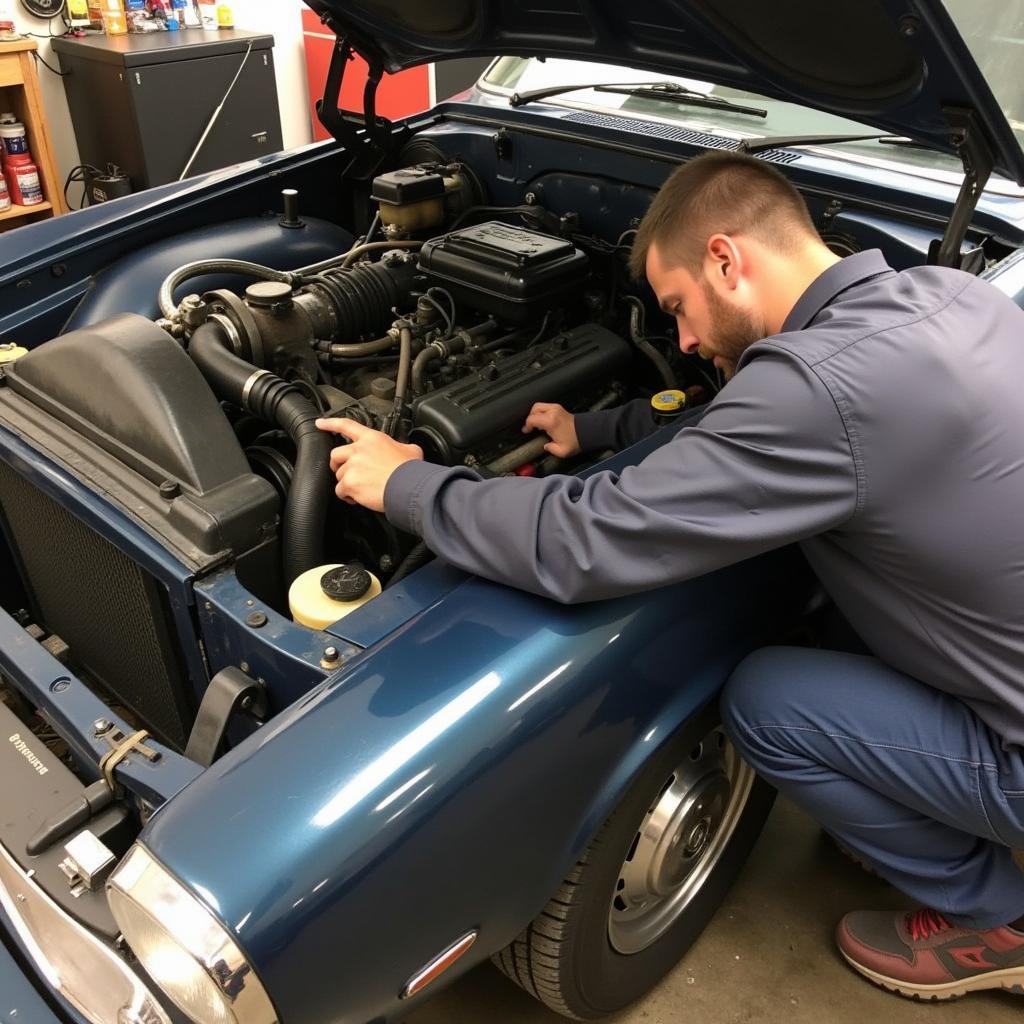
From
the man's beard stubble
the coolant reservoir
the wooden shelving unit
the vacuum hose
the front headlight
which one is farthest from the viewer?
the wooden shelving unit

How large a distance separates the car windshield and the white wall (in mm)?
3084

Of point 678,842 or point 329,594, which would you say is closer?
point 329,594

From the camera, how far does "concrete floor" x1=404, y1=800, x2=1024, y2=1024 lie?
1.61 metres

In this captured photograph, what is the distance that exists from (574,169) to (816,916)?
1673mm

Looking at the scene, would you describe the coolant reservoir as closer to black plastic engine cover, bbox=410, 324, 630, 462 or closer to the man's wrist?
the man's wrist

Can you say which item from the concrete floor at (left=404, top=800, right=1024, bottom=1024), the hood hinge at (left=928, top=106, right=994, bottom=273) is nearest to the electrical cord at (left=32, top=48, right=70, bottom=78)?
the hood hinge at (left=928, top=106, right=994, bottom=273)

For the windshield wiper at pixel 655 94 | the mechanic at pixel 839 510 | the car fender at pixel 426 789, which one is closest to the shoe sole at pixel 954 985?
the mechanic at pixel 839 510

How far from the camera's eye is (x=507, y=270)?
5.56 ft

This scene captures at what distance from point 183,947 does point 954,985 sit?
4.63 ft

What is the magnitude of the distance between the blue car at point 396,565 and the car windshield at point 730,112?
0.01 m

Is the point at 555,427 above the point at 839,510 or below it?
below

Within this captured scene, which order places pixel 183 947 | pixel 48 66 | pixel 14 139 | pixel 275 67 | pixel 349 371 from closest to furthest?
pixel 183 947 < pixel 349 371 < pixel 14 139 < pixel 48 66 < pixel 275 67

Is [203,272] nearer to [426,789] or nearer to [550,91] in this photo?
[550,91]

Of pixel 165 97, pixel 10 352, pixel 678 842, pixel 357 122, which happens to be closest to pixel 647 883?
pixel 678 842
